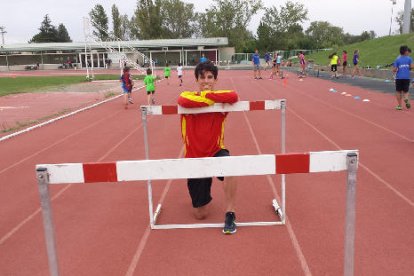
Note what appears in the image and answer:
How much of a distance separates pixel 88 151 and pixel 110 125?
3.12 meters

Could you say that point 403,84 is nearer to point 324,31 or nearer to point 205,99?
point 205,99

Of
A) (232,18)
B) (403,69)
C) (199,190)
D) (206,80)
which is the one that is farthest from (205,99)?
(232,18)

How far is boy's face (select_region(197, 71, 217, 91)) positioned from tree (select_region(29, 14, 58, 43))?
354ft

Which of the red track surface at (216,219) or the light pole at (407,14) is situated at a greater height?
the light pole at (407,14)

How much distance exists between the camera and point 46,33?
102 m

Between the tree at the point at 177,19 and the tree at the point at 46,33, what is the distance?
3501 cm

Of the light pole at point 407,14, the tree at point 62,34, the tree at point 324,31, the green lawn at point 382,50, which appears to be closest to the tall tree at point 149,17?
the tree at point 324,31

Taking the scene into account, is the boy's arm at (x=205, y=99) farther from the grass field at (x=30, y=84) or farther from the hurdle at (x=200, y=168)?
the grass field at (x=30, y=84)

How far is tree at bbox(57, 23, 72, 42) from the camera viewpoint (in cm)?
10578

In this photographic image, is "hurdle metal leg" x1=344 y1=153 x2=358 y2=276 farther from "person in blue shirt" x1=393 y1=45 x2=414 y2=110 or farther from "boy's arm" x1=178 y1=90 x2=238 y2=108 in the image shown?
"person in blue shirt" x1=393 y1=45 x2=414 y2=110

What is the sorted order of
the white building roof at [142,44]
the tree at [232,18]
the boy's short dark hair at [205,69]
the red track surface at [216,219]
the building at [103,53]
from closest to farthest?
the red track surface at [216,219]
the boy's short dark hair at [205,69]
the white building roof at [142,44]
the building at [103,53]
the tree at [232,18]

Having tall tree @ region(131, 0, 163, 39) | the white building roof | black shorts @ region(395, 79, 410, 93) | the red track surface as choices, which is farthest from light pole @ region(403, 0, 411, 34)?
tall tree @ region(131, 0, 163, 39)

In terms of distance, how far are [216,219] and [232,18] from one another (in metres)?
75.6

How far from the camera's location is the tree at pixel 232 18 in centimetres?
7500
